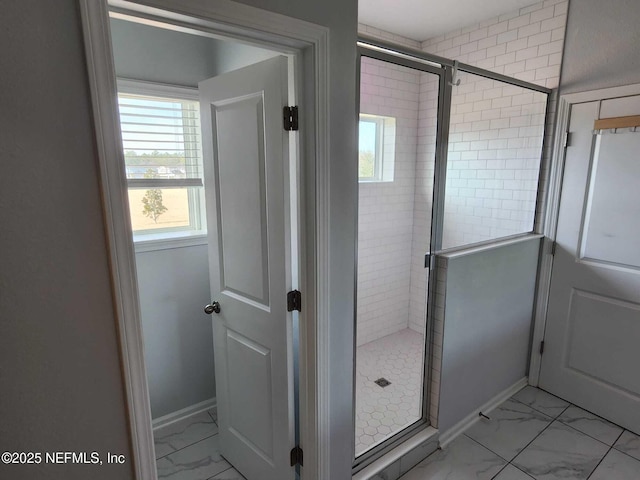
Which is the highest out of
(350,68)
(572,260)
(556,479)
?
(350,68)

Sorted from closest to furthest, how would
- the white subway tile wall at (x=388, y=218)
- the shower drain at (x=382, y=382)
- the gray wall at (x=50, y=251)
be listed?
the gray wall at (x=50, y=251) < the shower drain at (x=382, y=382) < the white subway tile wall at (x=388, y=218)

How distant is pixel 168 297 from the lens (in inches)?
85.0

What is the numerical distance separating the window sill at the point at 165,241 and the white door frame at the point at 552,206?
92.2 inches

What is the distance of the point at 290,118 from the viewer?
52.9 inches

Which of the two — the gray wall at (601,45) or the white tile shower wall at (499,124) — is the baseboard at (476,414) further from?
the gray wall at (601,45)

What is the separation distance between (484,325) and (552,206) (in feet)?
3.23

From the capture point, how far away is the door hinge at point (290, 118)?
134cm

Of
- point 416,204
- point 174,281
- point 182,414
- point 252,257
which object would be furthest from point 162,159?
point 416,204

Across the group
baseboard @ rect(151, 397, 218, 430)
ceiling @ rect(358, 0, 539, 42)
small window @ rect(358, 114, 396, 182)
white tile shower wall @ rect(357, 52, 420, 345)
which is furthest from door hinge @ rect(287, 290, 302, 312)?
ceiling @ rect(358, 0, 539, 42)

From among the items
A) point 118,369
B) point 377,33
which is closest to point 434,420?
point 118,369

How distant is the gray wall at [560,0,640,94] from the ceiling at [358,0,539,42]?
40cm

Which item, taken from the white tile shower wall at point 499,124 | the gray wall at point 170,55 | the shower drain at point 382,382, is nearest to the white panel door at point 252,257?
the gray wall at point 170,55

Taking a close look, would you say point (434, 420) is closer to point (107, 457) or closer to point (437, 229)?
point (437, 229)

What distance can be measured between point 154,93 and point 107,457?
5.75 feet
